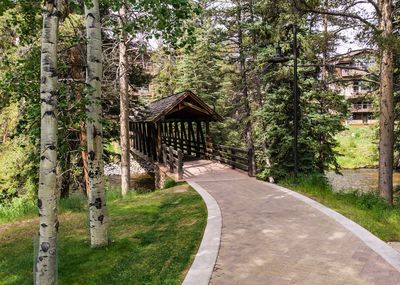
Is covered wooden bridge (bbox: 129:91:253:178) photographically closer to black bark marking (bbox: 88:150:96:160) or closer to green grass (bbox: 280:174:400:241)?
A: green grass (bbox: 280:174:400:241)

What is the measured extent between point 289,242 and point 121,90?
10210 mm

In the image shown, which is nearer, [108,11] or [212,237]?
[212,237]

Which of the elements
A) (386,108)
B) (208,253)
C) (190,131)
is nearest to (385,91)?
(386,108)

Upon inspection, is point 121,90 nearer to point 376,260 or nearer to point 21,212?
point 21,212

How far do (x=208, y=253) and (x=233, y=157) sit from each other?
9633 mm

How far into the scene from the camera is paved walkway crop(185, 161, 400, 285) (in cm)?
498

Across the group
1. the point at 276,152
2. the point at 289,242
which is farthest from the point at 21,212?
the point at 276,152

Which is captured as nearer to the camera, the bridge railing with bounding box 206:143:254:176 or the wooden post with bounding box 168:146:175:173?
the bridge railing with bounding box 206:143:254:176

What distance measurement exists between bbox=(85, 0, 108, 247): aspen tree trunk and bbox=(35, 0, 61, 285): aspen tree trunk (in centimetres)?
176

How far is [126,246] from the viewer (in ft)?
22.1

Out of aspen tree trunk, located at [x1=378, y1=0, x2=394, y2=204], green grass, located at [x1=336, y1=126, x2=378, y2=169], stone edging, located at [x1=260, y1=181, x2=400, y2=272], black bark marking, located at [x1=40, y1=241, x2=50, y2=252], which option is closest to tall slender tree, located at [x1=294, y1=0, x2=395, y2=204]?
aspen tree trunk, located at [x1=378, y1=0, x2=394, y2=204]

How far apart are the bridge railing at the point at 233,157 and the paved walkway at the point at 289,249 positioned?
12.7ft

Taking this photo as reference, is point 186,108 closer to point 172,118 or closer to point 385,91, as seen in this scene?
point 172,118

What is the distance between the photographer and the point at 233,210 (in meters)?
8.67
